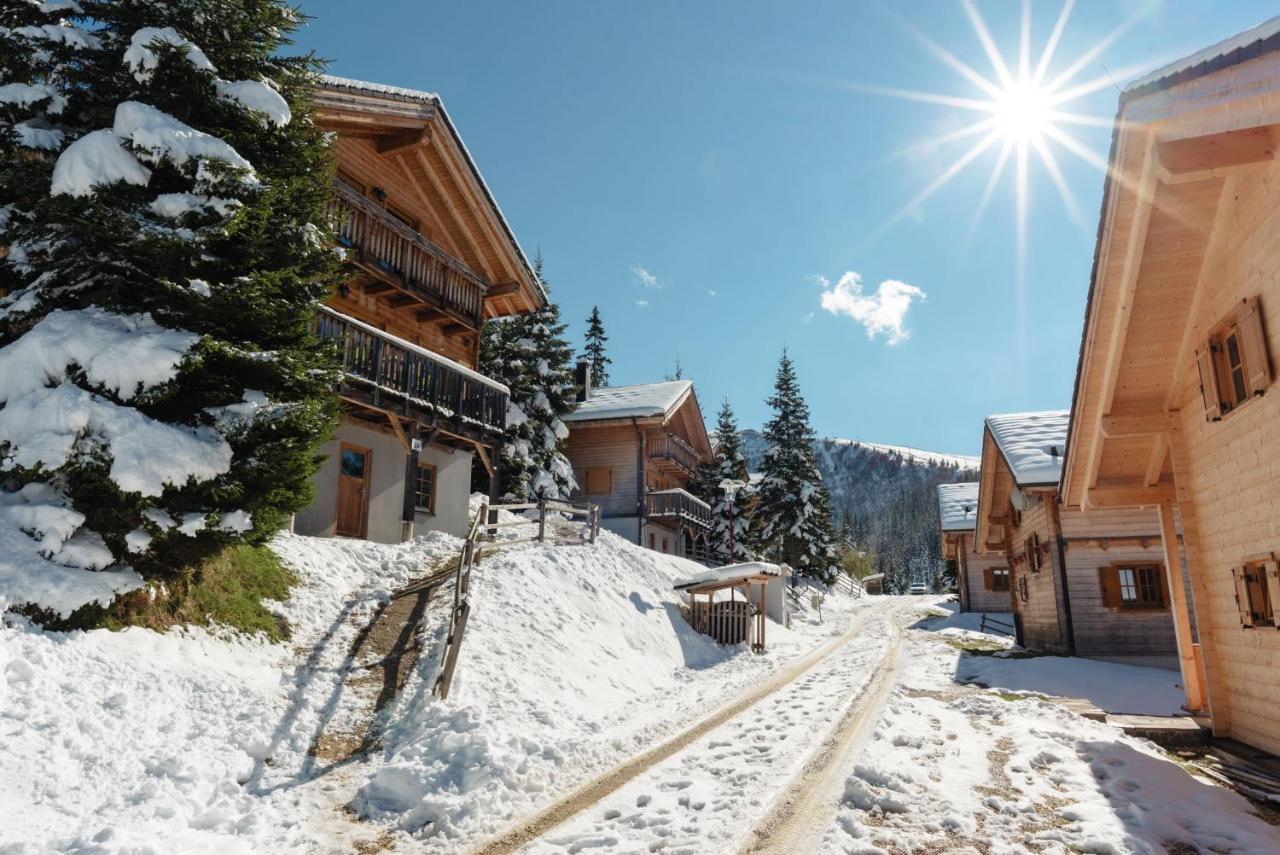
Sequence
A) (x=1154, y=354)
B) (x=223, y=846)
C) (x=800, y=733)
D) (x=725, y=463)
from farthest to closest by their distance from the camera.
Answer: (x=725, y=463) < (x=1154, y=354) < (x=800, y=733) < (x=223, y=846)

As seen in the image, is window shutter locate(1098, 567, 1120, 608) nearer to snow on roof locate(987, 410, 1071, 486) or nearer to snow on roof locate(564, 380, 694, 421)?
snow on roof locate(987, 410, 1071, 486)

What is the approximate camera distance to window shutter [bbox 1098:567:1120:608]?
1809cm

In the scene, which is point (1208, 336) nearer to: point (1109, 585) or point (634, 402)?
point (1109, 585)

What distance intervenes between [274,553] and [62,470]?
14.7ft

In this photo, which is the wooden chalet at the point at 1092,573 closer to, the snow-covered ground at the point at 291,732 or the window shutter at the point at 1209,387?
the window shutter at the point at 1209,387

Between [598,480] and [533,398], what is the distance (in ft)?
15.8

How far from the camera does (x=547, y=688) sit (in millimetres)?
10133

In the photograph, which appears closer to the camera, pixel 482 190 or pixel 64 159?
pixel 64 159

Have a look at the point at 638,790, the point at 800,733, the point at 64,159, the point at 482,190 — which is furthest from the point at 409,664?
the point at 482,190

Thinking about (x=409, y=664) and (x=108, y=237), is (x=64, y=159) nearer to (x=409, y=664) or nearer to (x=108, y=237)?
(x=108, y=237)

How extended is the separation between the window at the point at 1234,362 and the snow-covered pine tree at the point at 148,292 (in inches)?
414

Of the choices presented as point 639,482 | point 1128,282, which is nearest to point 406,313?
point 639,482

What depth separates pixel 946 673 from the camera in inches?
601

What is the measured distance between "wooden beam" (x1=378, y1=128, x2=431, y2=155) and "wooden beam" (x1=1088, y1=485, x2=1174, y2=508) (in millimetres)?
16385
